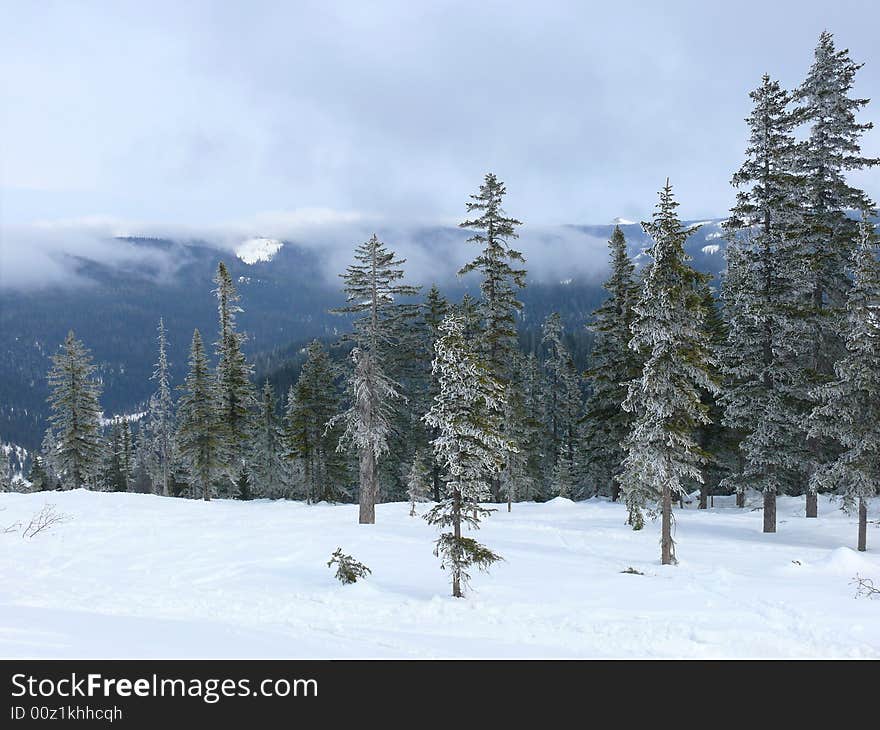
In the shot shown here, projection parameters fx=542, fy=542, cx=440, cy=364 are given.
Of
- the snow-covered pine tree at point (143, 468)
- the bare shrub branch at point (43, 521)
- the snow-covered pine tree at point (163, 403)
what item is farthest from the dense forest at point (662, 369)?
the snow-covered pine tree at point (143, 468)

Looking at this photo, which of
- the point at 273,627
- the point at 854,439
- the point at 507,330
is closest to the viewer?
the point at 273,627

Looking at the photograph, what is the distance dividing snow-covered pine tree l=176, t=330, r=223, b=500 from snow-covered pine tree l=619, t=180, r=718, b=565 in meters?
32.2

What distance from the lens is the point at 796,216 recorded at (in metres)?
24.5

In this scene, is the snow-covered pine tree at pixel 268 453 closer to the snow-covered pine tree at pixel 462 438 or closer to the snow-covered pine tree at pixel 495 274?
the snow-covered pine tree at pixel 495 274

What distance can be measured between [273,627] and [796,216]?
26607 mm

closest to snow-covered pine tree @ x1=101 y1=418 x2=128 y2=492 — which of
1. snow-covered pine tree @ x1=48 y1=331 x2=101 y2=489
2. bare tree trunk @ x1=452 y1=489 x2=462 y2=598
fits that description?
snow-covered pine tree @ x1=48 y1=331 x2=101 y2=489

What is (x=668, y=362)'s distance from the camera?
65.6 ft

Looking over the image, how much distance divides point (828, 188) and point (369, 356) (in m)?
24.8

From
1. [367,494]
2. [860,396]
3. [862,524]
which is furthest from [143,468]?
[860,396]

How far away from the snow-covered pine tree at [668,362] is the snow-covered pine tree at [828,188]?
10.3 meters

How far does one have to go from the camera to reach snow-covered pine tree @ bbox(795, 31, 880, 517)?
86.9 feet
